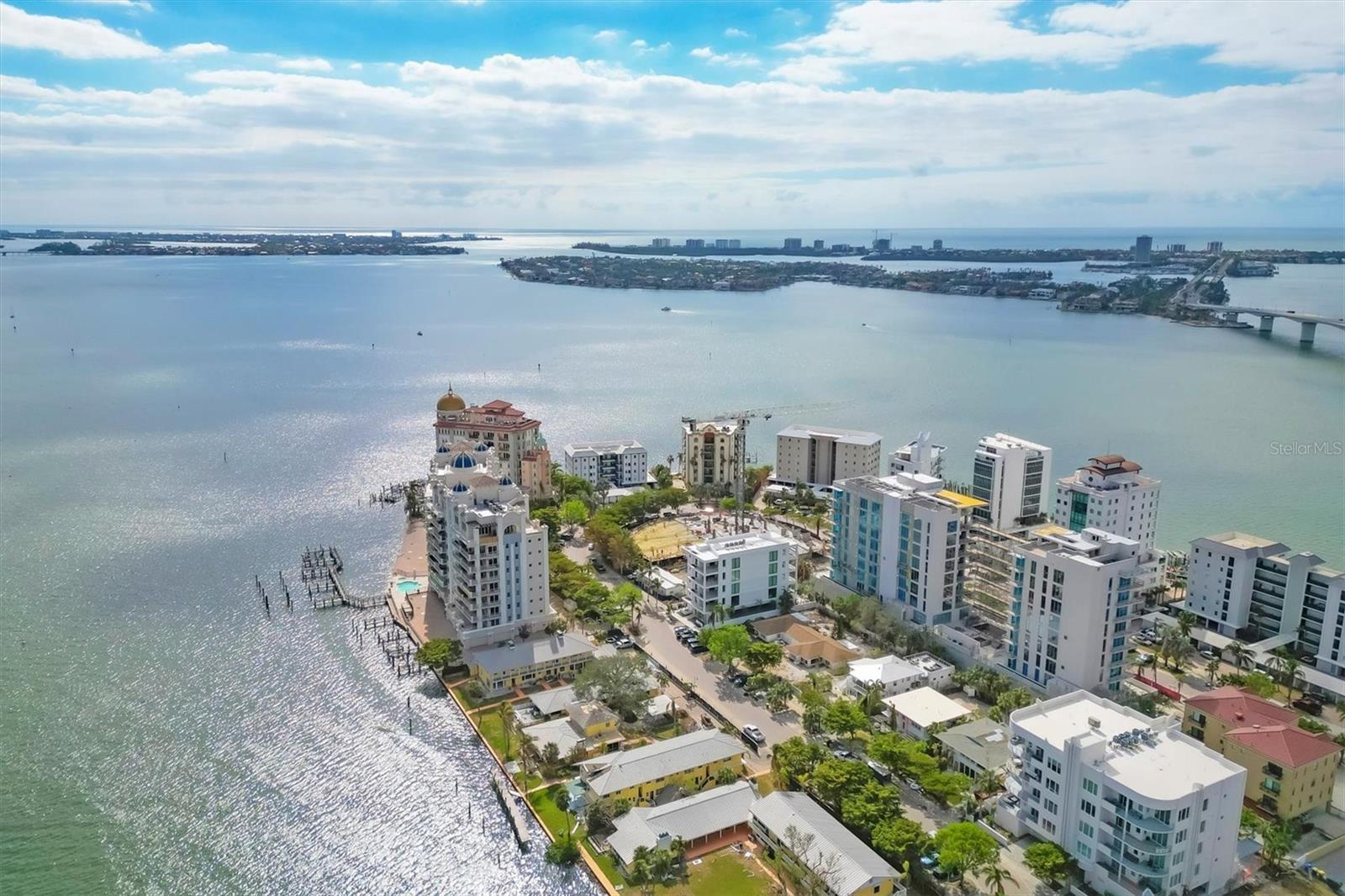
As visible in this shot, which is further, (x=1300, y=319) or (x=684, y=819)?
(x=1300, y=319)

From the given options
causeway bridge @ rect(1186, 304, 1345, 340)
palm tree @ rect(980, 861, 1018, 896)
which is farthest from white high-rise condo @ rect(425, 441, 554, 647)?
causeway bridge @ rect(1186, 304, 1345, 340)

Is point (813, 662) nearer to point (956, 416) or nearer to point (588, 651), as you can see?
point (588, 651)

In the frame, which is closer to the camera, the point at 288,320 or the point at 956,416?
the point at 956,416

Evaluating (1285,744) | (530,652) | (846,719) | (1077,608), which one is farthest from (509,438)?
(1285,744)

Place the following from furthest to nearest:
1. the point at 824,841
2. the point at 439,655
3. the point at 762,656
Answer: the point at 439,655, the point at 762,656, the point at 824,841

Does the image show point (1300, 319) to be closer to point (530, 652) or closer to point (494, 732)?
point (530, 652)

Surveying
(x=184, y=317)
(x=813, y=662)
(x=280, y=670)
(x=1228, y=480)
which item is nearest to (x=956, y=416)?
(x=1228, y=480)
